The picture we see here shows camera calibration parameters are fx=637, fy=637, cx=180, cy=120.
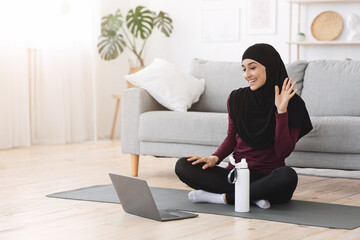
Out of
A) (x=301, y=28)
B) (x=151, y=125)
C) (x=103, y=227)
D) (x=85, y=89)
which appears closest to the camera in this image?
(x=103, y=227)

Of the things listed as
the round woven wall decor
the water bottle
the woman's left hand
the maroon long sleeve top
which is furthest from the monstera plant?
the water bottle

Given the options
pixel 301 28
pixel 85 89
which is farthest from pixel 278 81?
pixel 85 89

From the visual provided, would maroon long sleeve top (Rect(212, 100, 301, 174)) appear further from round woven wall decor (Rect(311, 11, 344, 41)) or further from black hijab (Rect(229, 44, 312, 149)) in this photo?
round woven wall decor (Rect(311, 11, 344, 41))

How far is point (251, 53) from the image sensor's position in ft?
9.67

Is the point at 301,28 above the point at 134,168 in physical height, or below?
above

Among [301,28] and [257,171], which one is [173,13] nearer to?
[301,28]

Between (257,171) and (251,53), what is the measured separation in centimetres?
56

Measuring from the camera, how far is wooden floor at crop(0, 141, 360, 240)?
242cm

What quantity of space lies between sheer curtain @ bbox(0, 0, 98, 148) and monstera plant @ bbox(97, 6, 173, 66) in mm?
129

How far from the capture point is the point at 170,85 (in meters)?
4.16

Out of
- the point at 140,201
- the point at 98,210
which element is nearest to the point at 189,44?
the point at 98,210

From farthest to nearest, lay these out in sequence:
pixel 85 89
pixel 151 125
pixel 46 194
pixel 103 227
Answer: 1. pixel 85 89
2. pixel 151 125
3. pixel 46 194
4. pixel 103 227

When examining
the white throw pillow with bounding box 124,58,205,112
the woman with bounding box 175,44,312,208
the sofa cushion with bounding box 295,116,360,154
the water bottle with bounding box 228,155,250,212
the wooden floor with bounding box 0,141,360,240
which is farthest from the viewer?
the white throw pillow with bounding box 124,58,205,112

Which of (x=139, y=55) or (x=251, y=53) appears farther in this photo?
(x=139, y=55)
